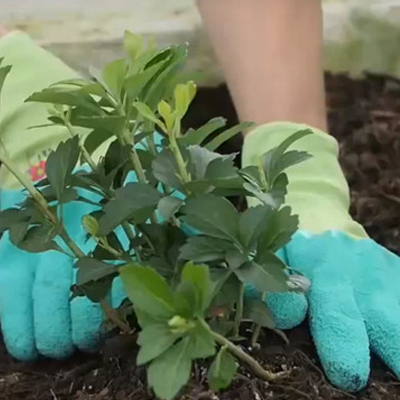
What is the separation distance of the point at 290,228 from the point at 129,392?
212 millimetres

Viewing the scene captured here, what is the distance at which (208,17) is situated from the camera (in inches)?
48.6

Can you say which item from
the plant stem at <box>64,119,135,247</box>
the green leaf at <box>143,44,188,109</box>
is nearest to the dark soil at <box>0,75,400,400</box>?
the plant stem at <box>64,119,135,247</box>

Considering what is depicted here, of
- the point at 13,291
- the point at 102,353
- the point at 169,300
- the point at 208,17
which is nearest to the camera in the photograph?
the point at 169,300

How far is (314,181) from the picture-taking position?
3.16 feet

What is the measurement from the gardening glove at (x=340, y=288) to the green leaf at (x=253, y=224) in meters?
0.20

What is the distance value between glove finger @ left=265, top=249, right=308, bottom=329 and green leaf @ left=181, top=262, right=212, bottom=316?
26cm

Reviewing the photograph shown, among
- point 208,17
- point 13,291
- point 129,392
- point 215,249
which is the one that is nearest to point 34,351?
point 13,291

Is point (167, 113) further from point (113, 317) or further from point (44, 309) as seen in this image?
point (44, 309)

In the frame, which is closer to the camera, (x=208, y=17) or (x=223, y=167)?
(x=223, y=167)

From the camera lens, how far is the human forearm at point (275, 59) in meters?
1.14

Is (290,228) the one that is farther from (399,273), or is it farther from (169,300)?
(399,273)

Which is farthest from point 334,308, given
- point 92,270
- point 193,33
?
point 193,33

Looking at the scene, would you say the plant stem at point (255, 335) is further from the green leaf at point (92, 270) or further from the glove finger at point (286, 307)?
the green leaf at point (92, 270)

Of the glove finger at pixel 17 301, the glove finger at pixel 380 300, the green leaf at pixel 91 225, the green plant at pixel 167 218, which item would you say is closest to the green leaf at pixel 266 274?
the green plant at pixel 167 218
